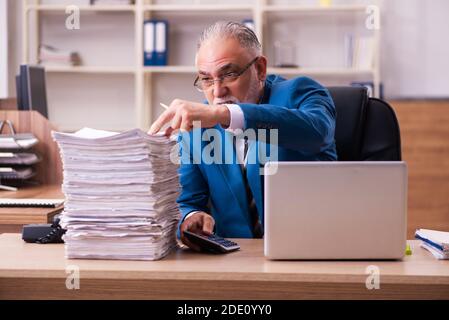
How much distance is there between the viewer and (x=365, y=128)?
2002mm

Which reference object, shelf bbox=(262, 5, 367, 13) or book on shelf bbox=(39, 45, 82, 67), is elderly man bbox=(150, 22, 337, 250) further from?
book on shelf bbox=(39, 45, 82, 67)

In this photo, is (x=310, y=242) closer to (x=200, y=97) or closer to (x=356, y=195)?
(x=356, y=195)

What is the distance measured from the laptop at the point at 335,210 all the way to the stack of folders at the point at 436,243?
10cm

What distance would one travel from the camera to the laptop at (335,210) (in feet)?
4.05

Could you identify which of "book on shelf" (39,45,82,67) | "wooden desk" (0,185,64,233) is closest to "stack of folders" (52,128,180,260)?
"wooden desk" (0,185,64,233)

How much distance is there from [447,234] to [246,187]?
1.78ft

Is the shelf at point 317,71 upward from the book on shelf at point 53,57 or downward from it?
downward

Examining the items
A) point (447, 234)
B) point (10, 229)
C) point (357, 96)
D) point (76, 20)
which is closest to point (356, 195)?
point (447, 234)

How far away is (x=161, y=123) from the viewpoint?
52.1 inches

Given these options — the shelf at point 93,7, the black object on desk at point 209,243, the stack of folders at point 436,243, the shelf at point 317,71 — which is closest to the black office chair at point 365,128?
the stack of folders at point 436,243

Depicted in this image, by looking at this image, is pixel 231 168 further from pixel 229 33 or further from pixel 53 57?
pixel 53 57

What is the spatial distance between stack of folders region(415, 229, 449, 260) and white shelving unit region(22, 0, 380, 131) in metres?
3.00

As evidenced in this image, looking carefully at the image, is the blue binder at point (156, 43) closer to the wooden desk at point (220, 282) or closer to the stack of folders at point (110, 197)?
the stack of folders at point (110, 197)

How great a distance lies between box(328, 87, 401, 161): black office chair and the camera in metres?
1.98
